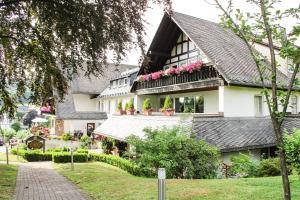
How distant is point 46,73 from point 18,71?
121cm

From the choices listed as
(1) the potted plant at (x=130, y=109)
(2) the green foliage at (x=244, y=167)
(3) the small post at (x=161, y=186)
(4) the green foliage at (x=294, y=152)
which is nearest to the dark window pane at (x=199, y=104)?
(1) the potted plant at (x=130, y=109)

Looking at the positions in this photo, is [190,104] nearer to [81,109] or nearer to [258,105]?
[258,105]

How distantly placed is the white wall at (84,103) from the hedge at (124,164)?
65.9 feet

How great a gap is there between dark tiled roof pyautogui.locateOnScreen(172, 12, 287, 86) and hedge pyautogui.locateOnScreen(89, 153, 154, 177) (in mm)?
6963

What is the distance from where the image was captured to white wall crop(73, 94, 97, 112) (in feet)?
160

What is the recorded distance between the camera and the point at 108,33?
11500 millimetres

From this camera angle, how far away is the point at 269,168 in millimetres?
15844

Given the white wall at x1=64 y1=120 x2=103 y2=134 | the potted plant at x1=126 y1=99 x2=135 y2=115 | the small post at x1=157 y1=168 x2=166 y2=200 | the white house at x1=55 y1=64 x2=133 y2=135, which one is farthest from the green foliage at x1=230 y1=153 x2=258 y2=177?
the white wall at x1=64 y1=120 x2=103 y2=134

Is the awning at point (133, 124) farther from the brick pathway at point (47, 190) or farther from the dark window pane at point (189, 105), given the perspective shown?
the brick pathway at point (47, 190)

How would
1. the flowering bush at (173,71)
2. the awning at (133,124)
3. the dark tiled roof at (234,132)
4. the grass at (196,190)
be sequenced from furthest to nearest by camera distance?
the flowering bush at (173,71) < the awning at (133,124) < the dark tiled roof at (234,132) < the grass at (196,190)

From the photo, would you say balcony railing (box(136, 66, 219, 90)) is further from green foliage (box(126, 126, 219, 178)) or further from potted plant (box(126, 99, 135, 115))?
green foliage (box(126, 126, 219, 178))

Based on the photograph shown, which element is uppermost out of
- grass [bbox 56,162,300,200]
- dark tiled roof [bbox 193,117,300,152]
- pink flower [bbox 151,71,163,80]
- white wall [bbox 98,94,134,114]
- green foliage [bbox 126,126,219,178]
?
pink flower [bbox 151,71,163,80]

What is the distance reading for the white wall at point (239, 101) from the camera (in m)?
21.6

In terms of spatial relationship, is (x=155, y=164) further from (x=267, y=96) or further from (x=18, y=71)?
(x=267, y=96)
